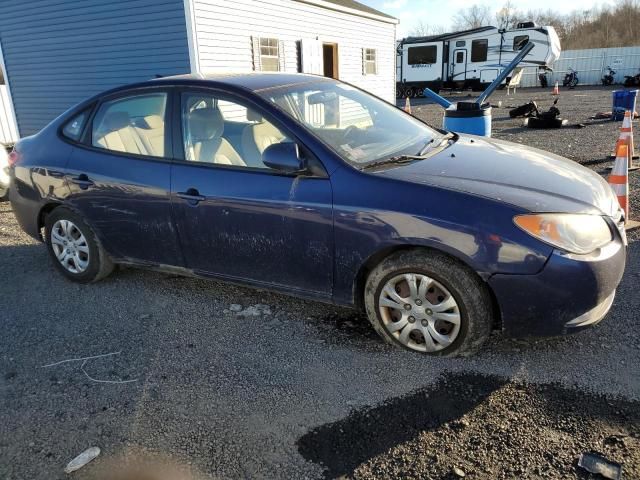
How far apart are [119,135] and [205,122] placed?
78 cm

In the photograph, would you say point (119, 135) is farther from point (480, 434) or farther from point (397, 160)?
point (480, 434)

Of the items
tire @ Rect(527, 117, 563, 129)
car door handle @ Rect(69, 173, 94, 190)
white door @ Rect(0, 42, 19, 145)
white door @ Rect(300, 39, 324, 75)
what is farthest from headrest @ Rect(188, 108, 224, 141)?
white door @ Rect(0, 42, 19, 145)

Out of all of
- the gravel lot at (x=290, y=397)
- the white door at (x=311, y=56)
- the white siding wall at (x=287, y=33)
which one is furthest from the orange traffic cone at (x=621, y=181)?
the white door at (x=311, y=56)

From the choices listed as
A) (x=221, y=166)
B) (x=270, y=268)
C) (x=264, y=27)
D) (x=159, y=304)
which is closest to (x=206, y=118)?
(x=221, y=166)

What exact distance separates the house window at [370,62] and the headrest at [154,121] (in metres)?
13.5

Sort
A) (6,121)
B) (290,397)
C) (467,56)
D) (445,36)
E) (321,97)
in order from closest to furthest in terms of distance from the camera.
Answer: (290,397), (321,97), (6,121), (467,56), (445,36)

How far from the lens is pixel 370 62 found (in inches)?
652

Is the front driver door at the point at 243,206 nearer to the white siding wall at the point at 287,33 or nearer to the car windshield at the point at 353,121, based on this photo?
the car windshield at the point at 353,121

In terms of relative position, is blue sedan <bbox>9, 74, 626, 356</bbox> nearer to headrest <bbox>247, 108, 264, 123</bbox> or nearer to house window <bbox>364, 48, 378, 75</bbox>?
headrest <bbox>247, 108, 264, 123</bbox>

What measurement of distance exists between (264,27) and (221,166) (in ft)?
30.4

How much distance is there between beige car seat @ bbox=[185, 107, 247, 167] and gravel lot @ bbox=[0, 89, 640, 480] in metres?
1.12

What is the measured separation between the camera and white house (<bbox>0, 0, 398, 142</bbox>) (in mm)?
9906

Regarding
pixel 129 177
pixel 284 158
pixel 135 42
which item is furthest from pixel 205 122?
pixel 135 42

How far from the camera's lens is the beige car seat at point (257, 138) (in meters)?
3.23
